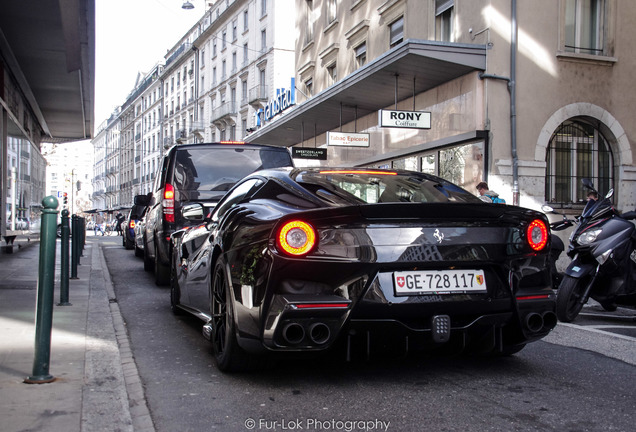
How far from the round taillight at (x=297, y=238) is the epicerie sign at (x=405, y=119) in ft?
37.1

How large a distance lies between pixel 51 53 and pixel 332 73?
38.3 ft

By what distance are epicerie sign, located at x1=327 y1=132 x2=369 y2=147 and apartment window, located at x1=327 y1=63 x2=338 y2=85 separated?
20.5ft

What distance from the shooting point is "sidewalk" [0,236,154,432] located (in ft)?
9.93

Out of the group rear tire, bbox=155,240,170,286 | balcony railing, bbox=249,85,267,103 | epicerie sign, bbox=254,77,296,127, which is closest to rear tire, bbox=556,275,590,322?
rear tire, bbox=155,240,170,286

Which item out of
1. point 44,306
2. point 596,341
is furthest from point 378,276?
point 596,341

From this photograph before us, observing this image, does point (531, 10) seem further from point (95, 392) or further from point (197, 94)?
point (197, 94)

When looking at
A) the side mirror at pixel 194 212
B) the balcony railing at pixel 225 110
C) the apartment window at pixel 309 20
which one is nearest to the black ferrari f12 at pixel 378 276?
the side mirror at pixel 194 212

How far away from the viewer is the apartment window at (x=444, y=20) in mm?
16125

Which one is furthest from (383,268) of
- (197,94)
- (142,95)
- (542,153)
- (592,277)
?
(142,95)

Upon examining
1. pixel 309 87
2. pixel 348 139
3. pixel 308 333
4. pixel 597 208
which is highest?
pixel 309 87

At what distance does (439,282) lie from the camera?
11.4 feet

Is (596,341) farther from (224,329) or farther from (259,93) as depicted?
(259,93)

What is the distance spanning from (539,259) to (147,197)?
8.21 m

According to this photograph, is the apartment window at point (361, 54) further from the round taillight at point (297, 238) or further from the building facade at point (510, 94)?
the round taillight at point (297, 238)
